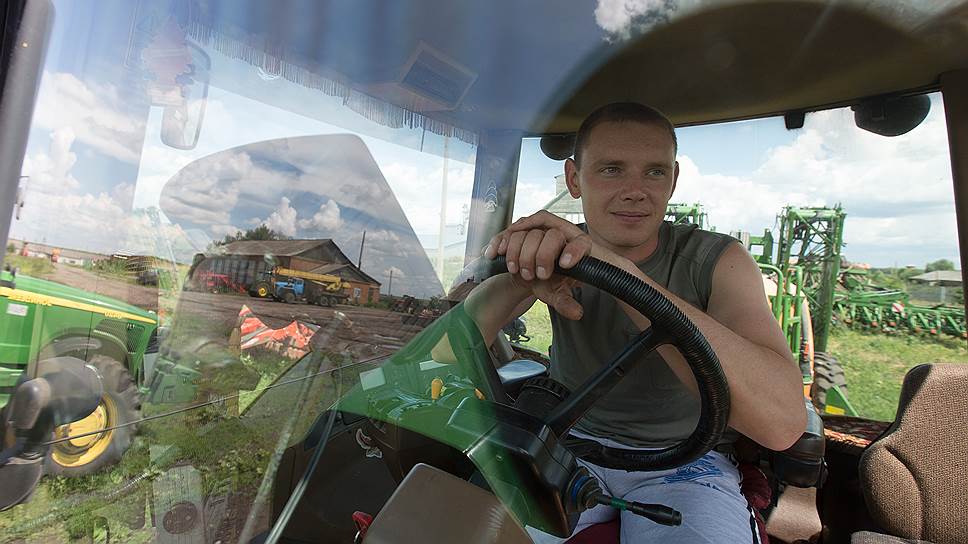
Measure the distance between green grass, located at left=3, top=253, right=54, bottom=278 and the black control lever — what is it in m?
0.66

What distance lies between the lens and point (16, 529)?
580mm

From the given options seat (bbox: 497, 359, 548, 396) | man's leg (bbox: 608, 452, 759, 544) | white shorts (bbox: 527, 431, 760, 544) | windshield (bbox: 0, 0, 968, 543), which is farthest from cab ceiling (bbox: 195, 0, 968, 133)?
man's leg (bbox: 608, 452, 759, 544)

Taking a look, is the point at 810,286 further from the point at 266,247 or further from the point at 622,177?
the point at 266,247

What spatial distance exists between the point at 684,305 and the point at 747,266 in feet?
1.44

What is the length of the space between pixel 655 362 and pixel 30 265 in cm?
113

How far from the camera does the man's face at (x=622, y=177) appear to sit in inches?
45.8

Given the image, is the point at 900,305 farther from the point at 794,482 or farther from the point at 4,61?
the point at 4,61

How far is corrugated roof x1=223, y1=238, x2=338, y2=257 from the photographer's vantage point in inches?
23.4

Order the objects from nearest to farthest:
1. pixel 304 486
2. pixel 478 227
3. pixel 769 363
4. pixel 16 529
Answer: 1. pixel 16 529
2. pixel 304 486
3. pixel 478 227
4. pixel 769 363

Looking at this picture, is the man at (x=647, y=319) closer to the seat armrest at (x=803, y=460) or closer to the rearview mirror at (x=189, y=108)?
the seat armrest at (x=803, y=460)

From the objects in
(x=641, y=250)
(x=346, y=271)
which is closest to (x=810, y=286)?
(x=641, y=250)

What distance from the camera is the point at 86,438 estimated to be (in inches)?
23.1

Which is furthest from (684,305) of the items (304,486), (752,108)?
(752,108)

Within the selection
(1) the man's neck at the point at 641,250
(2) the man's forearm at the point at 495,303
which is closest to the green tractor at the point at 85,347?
(2) the man's forearm at the point at 495,303
